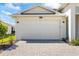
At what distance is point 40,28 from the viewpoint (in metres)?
25.0

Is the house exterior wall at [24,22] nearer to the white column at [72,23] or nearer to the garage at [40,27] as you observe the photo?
the garage at [40,27]

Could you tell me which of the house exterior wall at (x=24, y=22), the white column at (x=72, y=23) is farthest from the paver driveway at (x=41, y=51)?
the house exterior wall at (x=24, y=22)

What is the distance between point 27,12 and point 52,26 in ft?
13.2

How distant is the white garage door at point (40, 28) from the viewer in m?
24.9

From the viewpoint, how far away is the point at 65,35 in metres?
24.7

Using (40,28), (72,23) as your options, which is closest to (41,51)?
(72,23)

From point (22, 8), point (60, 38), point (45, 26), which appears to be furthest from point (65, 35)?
point (22, 8)

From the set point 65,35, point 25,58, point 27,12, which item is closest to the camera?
point 25,58

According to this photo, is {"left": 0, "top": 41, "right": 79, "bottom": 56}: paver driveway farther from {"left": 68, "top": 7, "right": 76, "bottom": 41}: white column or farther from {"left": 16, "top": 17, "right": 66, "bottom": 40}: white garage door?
{"left": 16, "top": 17, "right": 66, "bottom": 40}: white garage door

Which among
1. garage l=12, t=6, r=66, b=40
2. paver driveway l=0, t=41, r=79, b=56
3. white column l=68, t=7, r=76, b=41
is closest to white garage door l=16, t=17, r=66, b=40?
garage l=12, t=6, r=66, b=40

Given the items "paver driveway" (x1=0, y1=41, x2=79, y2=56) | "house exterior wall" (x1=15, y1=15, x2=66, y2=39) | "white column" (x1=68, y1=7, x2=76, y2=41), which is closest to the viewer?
"paver driveway" (x1=0, y1=41, x2=79, y2=56)

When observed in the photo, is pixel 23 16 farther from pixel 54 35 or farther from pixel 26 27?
pixel 54 35

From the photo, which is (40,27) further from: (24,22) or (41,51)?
(41,51)

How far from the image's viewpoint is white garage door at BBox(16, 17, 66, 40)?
24875mm
